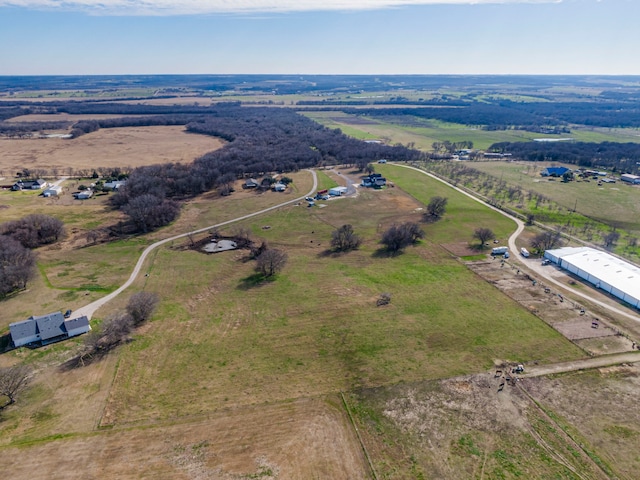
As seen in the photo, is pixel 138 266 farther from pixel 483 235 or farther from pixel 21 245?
pixel 483 235


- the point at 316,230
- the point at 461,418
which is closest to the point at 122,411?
the point at 461,418

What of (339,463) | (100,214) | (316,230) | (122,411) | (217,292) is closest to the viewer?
(339,463)

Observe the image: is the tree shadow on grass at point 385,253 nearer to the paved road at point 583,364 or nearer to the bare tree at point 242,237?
the bare tree at point 242,237

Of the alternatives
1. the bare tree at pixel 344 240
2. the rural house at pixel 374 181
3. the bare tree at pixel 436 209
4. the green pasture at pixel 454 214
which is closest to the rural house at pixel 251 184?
the rural house at pixel 374 181

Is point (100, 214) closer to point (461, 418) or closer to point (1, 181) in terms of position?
point (1, 181)

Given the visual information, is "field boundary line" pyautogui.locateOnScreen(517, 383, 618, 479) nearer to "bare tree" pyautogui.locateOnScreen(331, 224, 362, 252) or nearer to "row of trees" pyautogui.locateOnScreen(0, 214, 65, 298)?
"bare tree" pyautogui.locateOnScreen(331, 224, 362, 252)

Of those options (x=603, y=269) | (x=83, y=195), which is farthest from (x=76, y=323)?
(x=603, y=269)

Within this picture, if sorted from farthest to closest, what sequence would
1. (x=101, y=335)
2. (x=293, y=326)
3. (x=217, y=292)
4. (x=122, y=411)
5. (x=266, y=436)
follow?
(x=217, y=292) → (x=293, y=326) → (x=101, y=335) → (x=122, y=411) → (x=266, y=436)
